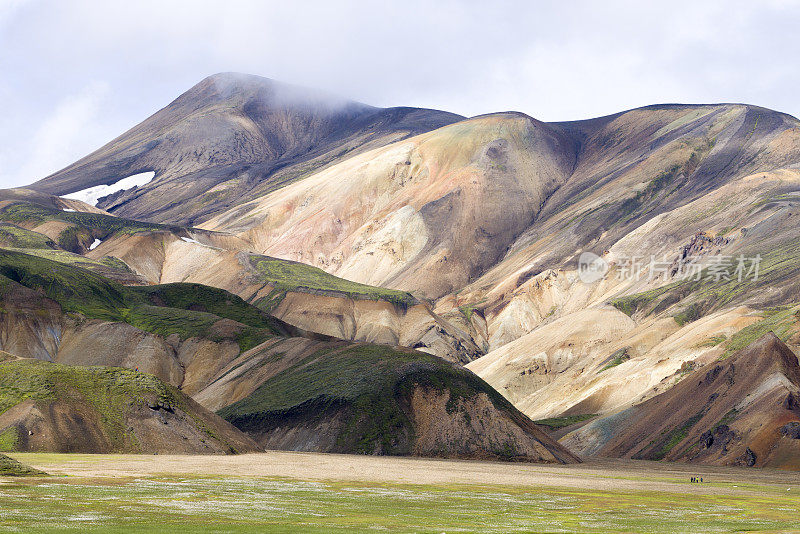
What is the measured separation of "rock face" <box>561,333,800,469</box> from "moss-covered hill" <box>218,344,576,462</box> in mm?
21323

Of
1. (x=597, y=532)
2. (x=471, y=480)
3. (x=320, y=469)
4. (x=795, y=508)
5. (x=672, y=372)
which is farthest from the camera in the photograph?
(x=672, y=372)

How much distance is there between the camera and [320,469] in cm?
7850

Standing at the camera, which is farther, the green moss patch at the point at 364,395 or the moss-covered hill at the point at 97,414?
the green moss patch at the point at 364,395

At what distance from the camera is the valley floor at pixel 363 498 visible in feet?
119

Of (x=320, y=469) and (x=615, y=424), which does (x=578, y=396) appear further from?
(x=320, y=469)

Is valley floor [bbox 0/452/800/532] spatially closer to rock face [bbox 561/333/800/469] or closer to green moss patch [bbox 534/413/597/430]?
rock face [bbox 561/333/800/469]

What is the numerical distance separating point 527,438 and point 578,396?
65.7m

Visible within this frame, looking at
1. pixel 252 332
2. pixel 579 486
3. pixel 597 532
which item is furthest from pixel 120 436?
pixel 252 332

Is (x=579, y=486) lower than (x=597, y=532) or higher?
lower

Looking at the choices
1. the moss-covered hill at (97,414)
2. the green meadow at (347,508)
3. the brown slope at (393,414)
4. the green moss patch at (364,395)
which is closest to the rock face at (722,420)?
the brown slope at (393,414)

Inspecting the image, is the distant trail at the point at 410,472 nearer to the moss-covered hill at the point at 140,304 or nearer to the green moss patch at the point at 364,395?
the green moss patch at the point at 364,395

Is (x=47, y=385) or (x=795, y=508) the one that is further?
(x=47, y=385)

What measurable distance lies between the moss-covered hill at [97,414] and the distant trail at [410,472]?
13.0ft

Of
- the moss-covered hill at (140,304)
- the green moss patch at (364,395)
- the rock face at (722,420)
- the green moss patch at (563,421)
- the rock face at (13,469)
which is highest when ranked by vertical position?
the moss-covered hill at (140,304)
